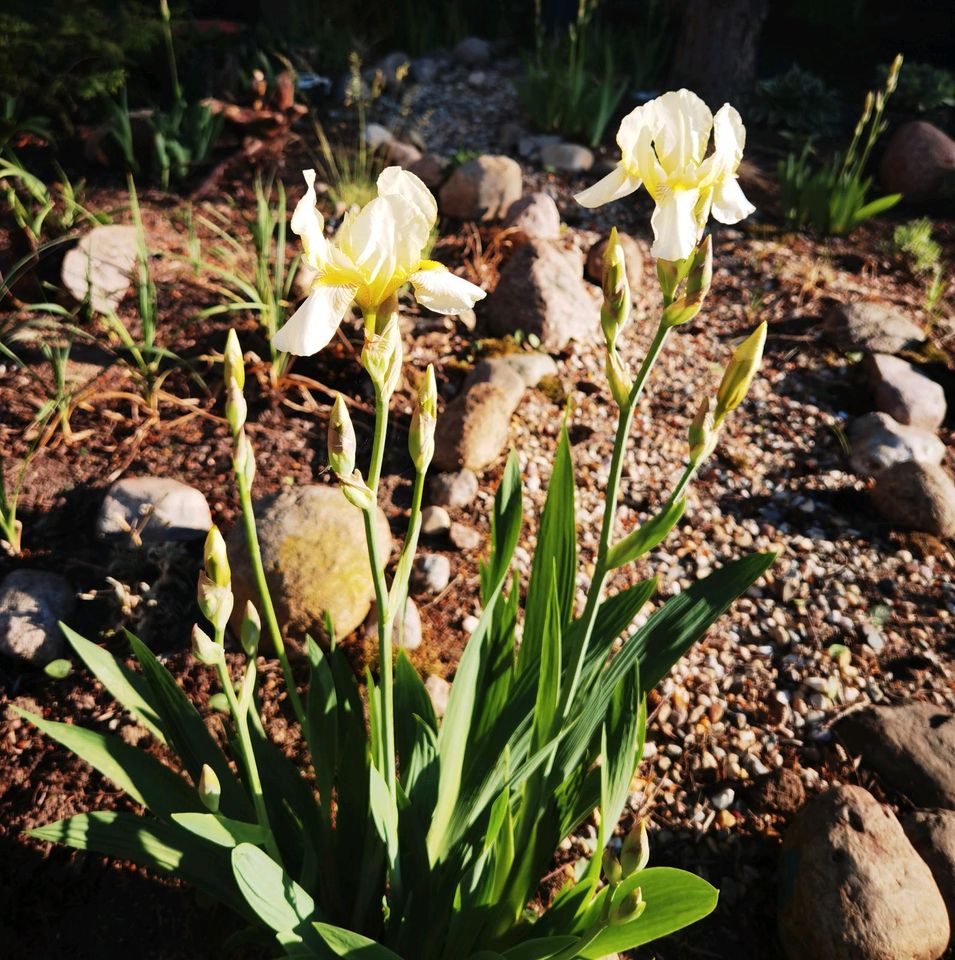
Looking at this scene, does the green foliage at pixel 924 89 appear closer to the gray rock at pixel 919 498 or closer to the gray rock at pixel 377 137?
the gray rock at pixel 377 137

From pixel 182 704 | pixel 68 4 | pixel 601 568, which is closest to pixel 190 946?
pixel 182 704

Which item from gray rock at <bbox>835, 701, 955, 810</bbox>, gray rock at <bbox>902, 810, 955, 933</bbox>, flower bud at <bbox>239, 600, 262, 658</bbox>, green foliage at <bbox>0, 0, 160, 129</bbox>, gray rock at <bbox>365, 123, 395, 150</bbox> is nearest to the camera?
flower bud at <bbox>239, 600, 262, 658</bbox>

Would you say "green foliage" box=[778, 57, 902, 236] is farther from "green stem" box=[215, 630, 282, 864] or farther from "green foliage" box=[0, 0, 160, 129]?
"green stem" box=[215, 630, 282, 864]

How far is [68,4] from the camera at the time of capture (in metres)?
4.25

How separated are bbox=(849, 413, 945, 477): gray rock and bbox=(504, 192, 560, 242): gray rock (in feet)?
5.61

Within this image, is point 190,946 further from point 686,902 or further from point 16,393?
point 16,393

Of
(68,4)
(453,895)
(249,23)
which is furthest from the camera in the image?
(249,23)

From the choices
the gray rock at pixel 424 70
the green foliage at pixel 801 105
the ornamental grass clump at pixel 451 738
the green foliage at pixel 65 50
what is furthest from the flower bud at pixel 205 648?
the gray rock at pixel 424 70

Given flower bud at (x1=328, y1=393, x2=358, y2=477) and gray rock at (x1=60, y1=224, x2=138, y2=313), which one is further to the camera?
gray rock at (x1=60, y1=224, x2=138, y2=313)

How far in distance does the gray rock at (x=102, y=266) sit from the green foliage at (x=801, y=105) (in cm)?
420

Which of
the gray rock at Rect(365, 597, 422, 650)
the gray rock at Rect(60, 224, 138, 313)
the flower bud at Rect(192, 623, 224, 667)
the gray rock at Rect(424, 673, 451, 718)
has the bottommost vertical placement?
the gray rock at Rect(424, 673, 451, 718)

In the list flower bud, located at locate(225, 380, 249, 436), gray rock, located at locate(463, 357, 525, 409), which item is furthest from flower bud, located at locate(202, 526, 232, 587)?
gray rock, located at locate(463, 357, 525, 409)

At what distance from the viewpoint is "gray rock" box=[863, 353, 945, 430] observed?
10.6ft

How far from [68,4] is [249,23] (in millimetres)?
2609
